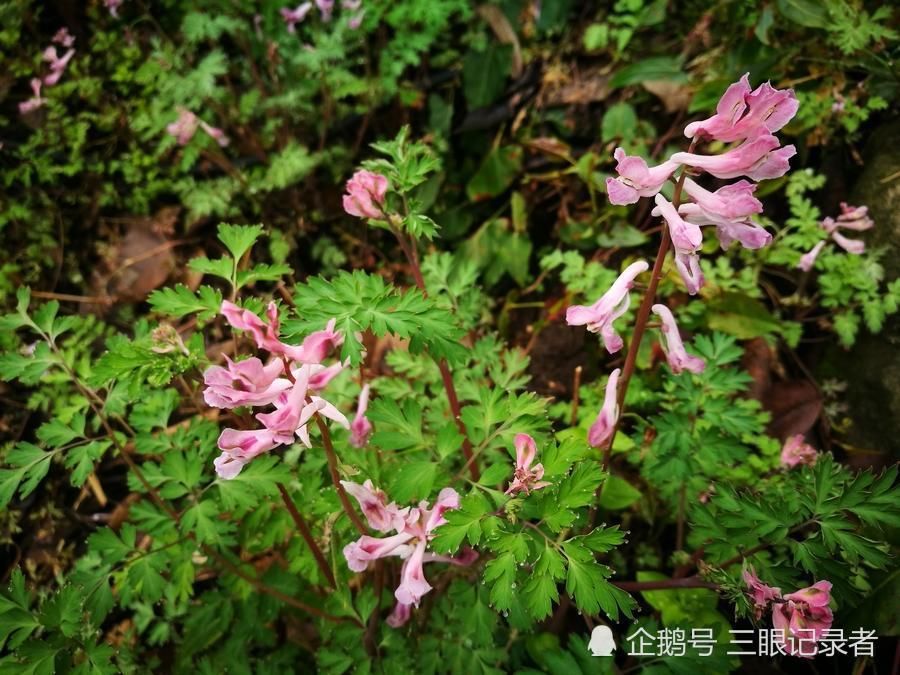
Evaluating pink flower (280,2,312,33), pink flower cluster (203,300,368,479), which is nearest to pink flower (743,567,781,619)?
pink flower cluster (203,300,368,479)

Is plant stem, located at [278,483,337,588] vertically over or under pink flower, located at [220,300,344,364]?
under

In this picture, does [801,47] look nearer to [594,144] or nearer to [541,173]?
[594,144]

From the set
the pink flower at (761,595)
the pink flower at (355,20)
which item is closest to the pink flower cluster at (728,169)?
the pink flower at (761,595)

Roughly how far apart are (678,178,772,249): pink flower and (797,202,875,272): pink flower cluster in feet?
5.26

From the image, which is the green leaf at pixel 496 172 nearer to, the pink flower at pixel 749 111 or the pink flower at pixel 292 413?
the pink flower at pixel 749 111

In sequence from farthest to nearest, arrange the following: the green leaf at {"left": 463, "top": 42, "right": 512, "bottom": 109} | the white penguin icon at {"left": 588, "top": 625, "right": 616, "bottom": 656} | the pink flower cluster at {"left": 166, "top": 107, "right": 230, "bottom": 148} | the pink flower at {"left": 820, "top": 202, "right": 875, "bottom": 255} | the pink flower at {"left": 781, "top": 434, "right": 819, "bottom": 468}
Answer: the green leaf at {"left": 463, "top": 42, "right": 512, "bottom": 109}, the pink flower cluster at {"left": 166, "top": 107, "right": 230, "bottom": 148}, the pink flower at {"left": 820, "top": 202, "right": 875, "bottom": 255}, the pink flower at {"left": 781, "top": 434, "right": 819, "bottom": 468}, the white penguin icon at {"left": 588, "top": 625, "right": 616, "bottom": 656}

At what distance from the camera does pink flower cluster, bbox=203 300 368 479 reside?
1216 millimetres

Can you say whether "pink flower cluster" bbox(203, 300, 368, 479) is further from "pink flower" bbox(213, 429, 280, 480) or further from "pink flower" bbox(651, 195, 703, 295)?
"pink flower" bbox(651, 195, 703, 295)

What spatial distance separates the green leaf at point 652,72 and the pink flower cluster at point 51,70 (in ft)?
11.0

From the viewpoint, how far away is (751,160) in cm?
118

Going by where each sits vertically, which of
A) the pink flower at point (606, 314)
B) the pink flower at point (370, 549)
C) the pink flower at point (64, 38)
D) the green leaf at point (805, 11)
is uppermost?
the pink flower at point (64, 38)

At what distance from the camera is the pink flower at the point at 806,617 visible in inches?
52.2

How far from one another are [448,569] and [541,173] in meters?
2.39

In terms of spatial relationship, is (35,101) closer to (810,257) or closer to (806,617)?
(810,257)
